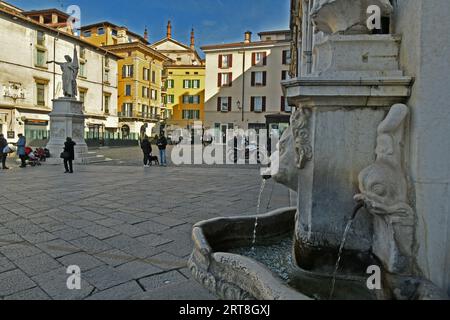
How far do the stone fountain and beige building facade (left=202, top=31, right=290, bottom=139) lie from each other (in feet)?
138

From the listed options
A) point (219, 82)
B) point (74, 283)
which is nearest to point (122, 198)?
point (74, 283)

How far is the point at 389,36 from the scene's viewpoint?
2508 mm

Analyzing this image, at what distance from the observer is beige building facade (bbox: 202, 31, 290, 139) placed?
44.8m

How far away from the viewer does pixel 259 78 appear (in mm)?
45844

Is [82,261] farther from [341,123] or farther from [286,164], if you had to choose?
[341,123]

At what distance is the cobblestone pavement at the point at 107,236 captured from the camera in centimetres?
293

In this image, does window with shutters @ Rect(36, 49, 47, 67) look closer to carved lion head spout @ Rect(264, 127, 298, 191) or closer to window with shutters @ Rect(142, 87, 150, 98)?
window with shutters @ Rect(142, 87, 150, 98)

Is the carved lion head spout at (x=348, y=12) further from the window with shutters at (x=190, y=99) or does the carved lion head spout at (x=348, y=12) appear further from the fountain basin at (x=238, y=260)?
the window with shutters at (x=190, y=99)

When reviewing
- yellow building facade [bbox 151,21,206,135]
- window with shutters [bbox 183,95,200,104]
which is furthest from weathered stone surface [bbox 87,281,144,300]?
window with shutters [bbox 183,95,200,104]

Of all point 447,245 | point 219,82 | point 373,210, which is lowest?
point 447,245

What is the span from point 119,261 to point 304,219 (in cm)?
203

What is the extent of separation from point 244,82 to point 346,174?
45.6 m

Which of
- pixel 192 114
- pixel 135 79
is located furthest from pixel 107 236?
pixel 192 114
